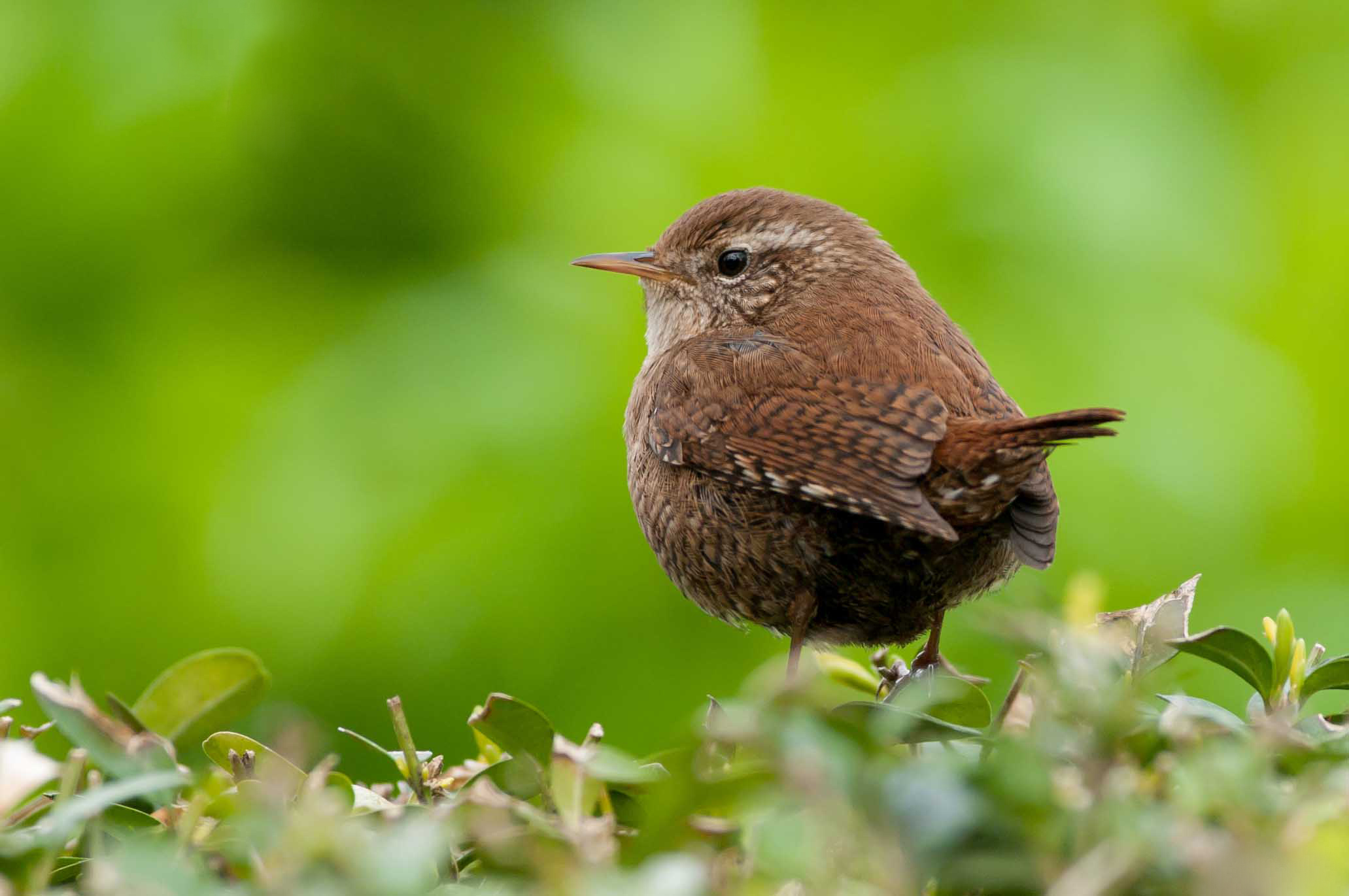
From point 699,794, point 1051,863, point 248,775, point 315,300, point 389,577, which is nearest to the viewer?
point 1051,863

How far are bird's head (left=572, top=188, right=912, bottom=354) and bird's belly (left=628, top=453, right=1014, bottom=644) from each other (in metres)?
0.69

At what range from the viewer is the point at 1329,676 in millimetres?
1566

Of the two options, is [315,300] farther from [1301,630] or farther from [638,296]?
[1301,630]

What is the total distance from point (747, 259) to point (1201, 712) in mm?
2368

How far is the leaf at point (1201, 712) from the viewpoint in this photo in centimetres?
132

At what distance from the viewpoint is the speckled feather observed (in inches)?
97.6

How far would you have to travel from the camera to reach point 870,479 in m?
2.46

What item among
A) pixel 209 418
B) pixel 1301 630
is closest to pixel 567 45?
pixel 209 418

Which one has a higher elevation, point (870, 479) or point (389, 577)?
point (870, 479)

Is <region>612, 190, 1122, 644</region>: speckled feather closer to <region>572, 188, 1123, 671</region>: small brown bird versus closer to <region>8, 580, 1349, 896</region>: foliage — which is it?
<region>572, 188, 1123, 671</region>: small brown bird

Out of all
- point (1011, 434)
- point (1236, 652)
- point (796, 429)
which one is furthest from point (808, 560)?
point (1236, 652)

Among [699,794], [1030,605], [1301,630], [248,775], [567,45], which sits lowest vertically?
[1301,630]

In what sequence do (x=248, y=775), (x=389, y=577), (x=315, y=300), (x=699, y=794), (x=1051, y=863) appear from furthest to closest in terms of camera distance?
(x=315, y=300) → (x=389, y=577) → (x=248, y=775) → (x=699, y=794) → (x=1051, y=863)

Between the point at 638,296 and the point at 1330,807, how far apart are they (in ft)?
10.3
